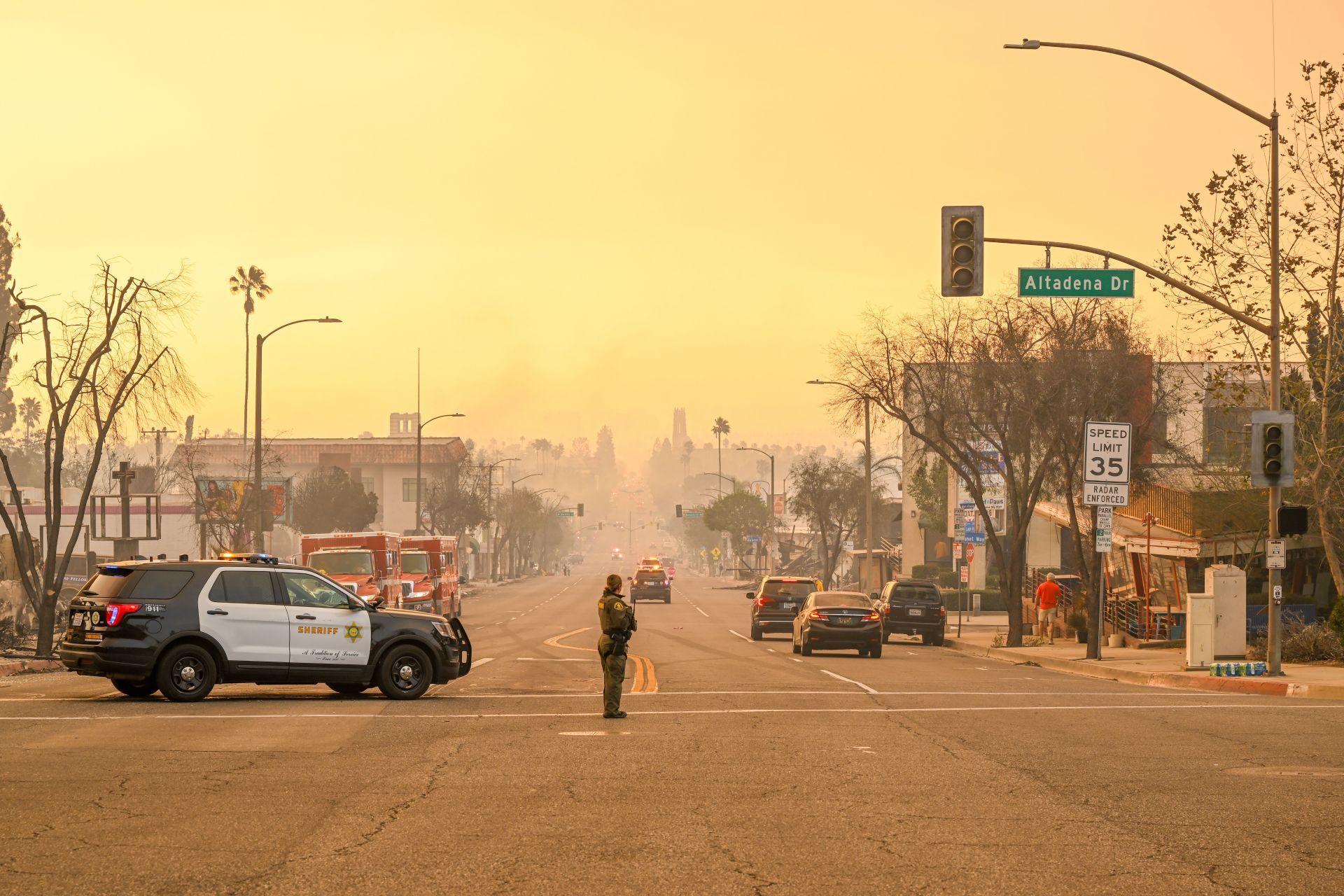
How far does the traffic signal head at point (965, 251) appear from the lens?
22.2 metres

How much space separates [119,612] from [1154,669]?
18611 millimetres

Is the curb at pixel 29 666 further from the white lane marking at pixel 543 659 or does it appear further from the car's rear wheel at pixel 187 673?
the white lane marking at pixel 543 659

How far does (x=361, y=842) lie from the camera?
989 centimetres

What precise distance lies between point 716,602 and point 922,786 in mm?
69786

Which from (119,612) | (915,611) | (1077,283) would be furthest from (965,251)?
(915,611)

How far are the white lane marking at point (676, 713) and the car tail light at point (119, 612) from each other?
1902 mm

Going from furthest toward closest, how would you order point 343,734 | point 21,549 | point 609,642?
point 21,549
point 609,642
point 343,734

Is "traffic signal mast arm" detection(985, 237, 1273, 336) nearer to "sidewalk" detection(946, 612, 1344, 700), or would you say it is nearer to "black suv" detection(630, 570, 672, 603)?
"sidewalk" detection(946, 612, 1344, 700)

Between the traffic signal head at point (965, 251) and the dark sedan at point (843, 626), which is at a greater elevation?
the traffic signal head at point (965, 251)

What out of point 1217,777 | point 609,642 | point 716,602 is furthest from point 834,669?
point 716,602

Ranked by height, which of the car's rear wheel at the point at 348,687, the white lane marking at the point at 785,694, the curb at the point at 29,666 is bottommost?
the curb at the point at 29,666

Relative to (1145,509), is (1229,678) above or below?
below

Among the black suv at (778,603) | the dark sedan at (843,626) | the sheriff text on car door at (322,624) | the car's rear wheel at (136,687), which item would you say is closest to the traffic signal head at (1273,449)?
the dark sedan at (843,626)

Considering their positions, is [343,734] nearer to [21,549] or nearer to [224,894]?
[224,894]
